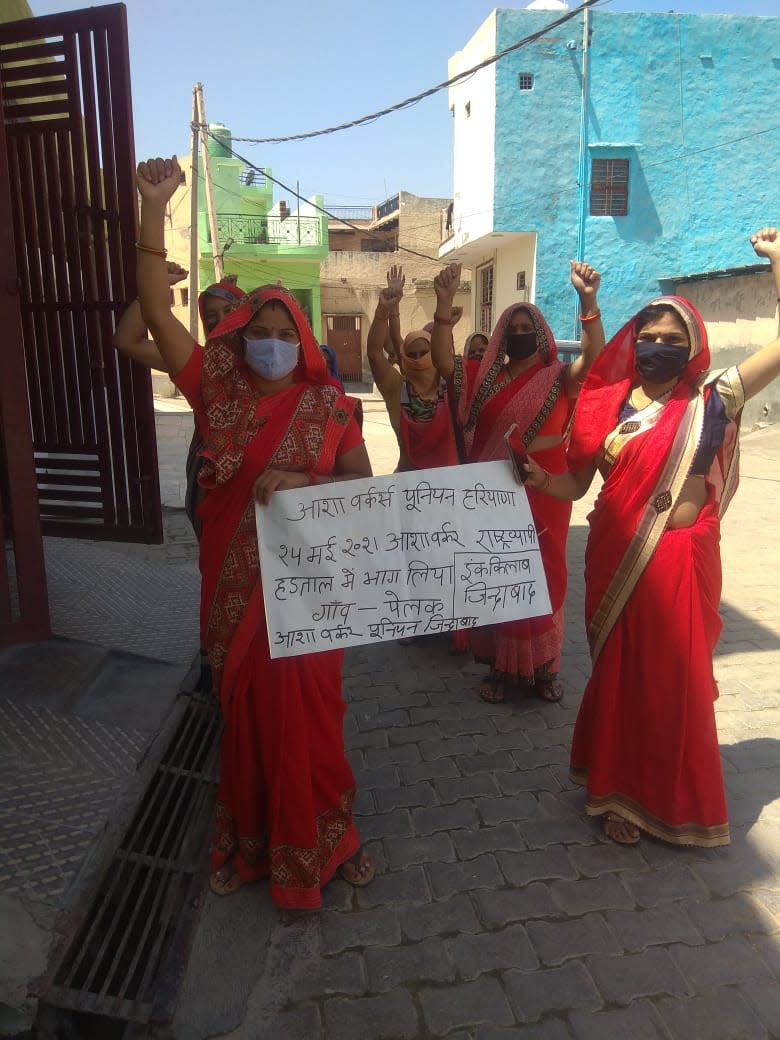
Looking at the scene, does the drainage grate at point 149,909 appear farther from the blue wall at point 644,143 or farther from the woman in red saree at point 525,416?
the blue wall at point 644,143

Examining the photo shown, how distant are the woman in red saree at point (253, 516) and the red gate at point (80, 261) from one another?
76.3 inches

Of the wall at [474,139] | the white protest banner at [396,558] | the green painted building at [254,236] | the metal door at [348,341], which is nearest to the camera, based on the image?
the white protest banner at [396,558]

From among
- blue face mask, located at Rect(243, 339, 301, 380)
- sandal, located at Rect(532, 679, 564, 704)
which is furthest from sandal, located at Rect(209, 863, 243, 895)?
sandal, located at Rect(532, 679, 564, 704)

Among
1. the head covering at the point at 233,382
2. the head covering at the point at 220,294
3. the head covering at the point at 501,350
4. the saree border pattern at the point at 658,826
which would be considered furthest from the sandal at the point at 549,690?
the head covering at the point at 220,294

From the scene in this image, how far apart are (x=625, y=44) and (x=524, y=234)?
174 inches

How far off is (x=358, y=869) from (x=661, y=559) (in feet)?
4.82

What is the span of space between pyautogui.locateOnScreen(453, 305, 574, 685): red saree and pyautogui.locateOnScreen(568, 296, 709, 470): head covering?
2.47ft

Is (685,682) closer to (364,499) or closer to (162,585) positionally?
(364,499)

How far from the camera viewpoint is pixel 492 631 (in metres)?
3.84

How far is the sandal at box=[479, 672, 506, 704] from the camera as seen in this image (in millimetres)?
3771

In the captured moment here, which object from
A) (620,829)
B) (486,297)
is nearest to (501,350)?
(620,829)

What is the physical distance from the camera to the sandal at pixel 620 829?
105 inches

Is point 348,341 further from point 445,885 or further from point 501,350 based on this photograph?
point 445,885

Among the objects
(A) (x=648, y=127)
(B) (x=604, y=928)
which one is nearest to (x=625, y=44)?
(A) (x=648, y=127)
